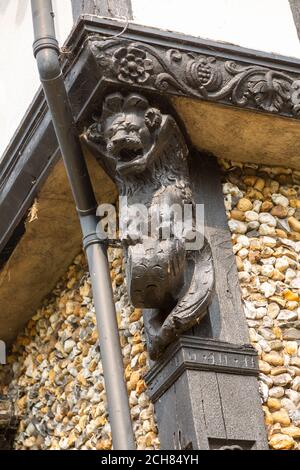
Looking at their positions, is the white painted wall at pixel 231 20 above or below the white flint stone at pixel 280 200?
above

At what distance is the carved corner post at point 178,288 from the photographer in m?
3.19

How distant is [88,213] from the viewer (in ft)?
11.6

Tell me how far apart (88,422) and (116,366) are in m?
0.73

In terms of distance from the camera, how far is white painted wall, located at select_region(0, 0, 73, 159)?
4.08 meters

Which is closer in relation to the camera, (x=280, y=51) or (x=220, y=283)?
(x=220, y=283)

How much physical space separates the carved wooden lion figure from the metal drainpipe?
0.09 meters

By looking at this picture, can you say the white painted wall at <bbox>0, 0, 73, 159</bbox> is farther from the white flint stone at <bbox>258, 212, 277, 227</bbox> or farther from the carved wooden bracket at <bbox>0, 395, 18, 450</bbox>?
the carved wooden bracket at <bbox>0, 395, 18, 450</bbox>

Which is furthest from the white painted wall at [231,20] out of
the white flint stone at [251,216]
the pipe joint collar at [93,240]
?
the pipe joint collar at [93,240]

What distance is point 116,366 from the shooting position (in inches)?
129

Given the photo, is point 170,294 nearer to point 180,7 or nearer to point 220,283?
point 220,283

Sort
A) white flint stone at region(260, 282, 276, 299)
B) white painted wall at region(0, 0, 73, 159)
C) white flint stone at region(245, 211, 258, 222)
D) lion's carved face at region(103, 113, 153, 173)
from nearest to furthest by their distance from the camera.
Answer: lion's carved face at region(103, 113, 153, 173) < white flint stone at region(260, 282, 276, 299) < white flint stone at region(245, 211, 258, 222) < white painted wall at region(0, 0, 73, 159)

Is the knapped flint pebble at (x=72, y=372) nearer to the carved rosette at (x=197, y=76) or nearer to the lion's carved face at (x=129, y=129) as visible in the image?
the lion's carved face at (x=129, y=129)

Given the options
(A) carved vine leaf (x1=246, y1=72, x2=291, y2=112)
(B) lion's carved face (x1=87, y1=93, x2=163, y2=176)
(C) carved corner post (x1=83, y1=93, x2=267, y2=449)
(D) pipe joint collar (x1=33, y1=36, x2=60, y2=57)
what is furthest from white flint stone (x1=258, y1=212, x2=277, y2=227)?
(D) pipe joint collar (x1=33, y1=36, x2=60, y2=57)
